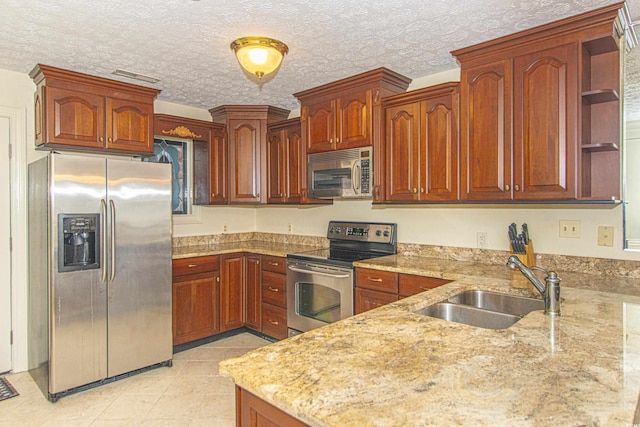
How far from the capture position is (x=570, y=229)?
2557 millimetres

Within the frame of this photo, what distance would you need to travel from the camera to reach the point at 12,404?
2.64 metres

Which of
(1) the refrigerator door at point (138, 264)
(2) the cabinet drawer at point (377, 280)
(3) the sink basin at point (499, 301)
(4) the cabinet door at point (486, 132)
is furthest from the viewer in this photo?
(1) the refrigerator door at point (138, 264)

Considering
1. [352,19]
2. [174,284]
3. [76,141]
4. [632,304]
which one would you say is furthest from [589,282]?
[76,141]

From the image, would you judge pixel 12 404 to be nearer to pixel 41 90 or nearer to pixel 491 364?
pixel 41 90

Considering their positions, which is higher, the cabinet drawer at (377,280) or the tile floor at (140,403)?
the cabinet drawer at (377,280)

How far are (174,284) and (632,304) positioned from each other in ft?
10.3

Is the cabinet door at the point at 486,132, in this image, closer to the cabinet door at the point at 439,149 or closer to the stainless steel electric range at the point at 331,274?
the cabinet door at the point at 439,149

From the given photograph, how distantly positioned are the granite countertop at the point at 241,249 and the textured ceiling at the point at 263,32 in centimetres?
153

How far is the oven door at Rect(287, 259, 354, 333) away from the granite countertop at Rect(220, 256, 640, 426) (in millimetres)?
1449

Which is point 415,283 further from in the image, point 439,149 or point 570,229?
point 570,229

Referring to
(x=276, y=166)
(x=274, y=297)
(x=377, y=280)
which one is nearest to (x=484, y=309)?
(x=377, y=280)

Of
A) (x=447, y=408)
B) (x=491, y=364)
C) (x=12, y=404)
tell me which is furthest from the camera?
(x=12, y=404)

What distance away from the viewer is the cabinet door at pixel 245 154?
4.07 m

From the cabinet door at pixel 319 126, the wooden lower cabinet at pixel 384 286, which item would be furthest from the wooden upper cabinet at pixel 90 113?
the wooden lower cabinet at pixel 384 286
